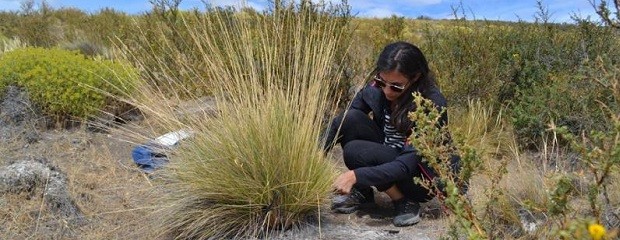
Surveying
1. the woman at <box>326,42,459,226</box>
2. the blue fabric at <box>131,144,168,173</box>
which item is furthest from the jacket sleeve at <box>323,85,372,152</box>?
the blue fabric at <box>131,144,168,173</box>

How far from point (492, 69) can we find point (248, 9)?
2605mm

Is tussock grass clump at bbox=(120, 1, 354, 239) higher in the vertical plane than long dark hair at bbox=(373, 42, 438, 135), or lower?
lower

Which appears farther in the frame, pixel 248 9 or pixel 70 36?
pixel 70 36

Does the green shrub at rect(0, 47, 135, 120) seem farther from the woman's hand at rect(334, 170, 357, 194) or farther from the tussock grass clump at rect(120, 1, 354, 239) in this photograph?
the woman's hand at rect(334, 170, 357, 194)

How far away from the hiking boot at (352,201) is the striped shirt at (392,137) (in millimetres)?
273

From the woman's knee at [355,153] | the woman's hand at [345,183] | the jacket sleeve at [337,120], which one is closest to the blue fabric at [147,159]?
the jacket sleeve at [337,120]

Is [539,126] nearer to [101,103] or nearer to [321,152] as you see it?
[321,152]

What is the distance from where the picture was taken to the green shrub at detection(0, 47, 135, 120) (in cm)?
521

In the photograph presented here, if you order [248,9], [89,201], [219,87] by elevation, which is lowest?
[89,201]

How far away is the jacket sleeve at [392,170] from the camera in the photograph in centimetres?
273

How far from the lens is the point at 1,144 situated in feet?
15.2

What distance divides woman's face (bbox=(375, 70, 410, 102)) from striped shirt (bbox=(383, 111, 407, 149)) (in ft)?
0.87

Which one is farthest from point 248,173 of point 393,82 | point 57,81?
point 57,81

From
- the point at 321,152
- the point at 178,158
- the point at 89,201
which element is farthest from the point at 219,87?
the point at 89,201
